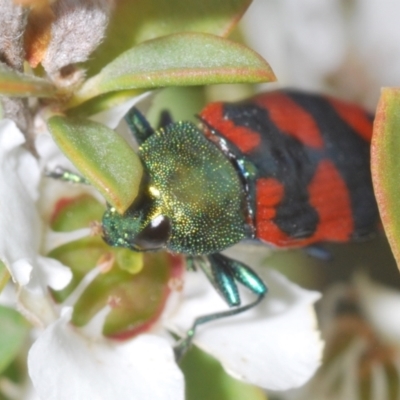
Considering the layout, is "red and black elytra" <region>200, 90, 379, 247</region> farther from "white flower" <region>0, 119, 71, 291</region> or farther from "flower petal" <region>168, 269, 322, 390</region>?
"white flower" <region>0, 119, 71, 291</region>

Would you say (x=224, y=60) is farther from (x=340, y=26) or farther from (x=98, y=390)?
(x=340, y=26)

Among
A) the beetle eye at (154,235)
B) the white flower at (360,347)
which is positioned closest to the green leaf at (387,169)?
the beetle eye at (154,235)

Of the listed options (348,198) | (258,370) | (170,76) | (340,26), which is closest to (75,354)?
(258,370)

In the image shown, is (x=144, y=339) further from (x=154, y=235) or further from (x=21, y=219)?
Answer: (x=21, y=219)

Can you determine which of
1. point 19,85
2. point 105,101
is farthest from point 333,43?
point 19,85

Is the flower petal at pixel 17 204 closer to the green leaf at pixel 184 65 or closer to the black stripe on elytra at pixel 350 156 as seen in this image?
the green leaf at pixel 184 65

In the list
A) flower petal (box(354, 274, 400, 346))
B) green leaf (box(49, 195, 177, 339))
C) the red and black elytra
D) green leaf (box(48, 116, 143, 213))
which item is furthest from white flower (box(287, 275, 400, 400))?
green leaf (box(48, 116, 143, 213))
